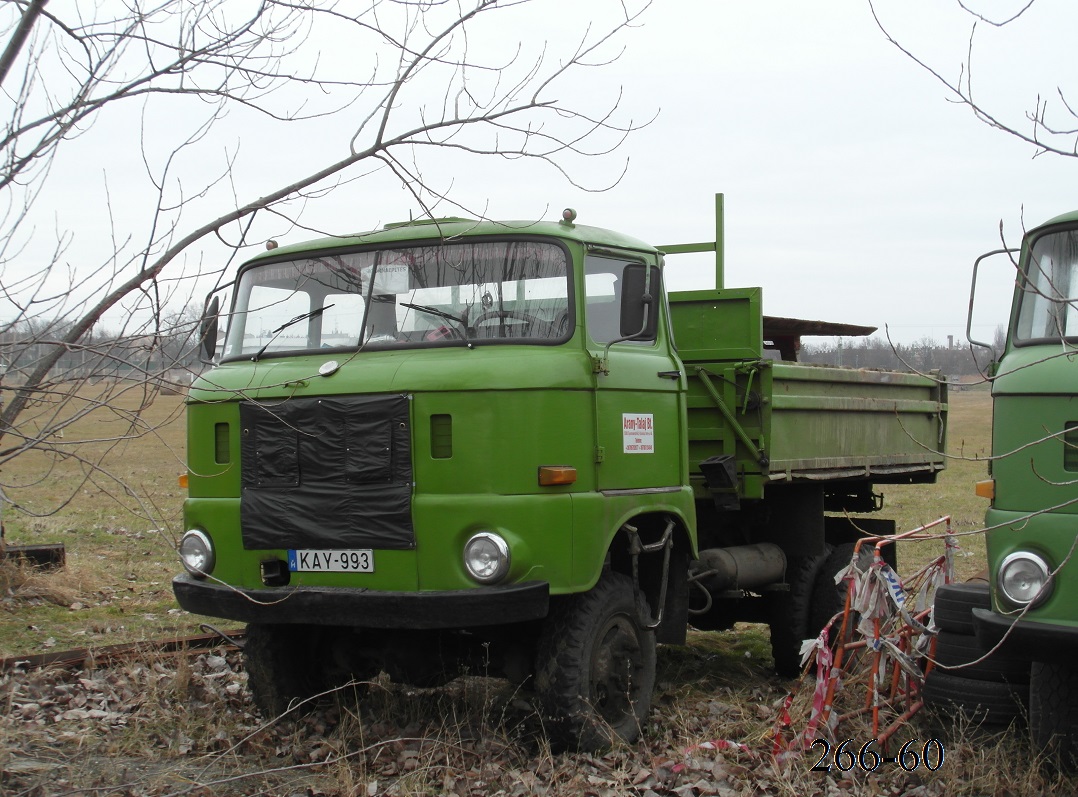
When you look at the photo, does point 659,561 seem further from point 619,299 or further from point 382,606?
point 382,606

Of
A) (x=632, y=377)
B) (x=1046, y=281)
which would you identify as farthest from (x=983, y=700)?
(x=632, y=377)

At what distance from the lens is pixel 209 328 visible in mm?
4488

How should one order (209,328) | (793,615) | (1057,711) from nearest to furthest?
1. (209,328)
2. (1057,711)
3. (793,615)

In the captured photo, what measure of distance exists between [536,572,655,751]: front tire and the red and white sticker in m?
0.67

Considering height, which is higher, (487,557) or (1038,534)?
(1038,534)

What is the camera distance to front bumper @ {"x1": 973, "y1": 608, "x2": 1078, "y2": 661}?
4922 millimetres

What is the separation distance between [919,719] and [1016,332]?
2.05 meters

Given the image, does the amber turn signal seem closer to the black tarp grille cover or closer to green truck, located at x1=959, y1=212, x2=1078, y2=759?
the black tarp grille cover

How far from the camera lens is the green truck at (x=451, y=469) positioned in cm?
566

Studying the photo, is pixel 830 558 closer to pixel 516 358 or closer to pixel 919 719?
pixel 919 719

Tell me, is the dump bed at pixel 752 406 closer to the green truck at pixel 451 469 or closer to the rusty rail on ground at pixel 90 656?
the green truck at pixel 451 469

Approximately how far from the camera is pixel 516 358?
581cm

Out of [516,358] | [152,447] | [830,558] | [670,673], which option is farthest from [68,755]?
[152,447]

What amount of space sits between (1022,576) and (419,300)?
3130 millimetres
